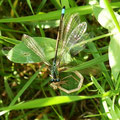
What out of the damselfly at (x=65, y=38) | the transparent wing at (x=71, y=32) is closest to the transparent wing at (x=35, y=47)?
the damselfly at (x=65, y=38)

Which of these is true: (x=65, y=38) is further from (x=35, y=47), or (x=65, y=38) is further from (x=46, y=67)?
(x=46, y=67)

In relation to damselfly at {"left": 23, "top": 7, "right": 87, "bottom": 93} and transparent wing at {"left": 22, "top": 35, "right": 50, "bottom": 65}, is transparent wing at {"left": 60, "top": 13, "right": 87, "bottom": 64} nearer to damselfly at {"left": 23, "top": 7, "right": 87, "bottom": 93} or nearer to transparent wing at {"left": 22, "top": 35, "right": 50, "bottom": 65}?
damselfly at {"left": 23, "top": 7, "right": 87, "bottom": 93}

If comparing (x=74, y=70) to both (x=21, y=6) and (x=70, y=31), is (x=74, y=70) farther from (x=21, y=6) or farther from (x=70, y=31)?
(x=21, y=6)

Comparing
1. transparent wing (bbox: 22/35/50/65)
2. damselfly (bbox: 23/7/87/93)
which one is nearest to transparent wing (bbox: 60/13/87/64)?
damselfly (bbox: 23/7/87/93)

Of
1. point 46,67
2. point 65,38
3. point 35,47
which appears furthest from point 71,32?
point 46,67

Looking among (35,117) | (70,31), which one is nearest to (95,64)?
(70,31)
